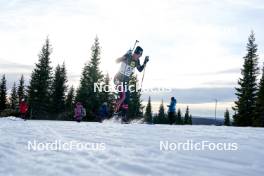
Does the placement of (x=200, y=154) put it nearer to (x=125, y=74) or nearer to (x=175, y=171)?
(x=175, y=171)

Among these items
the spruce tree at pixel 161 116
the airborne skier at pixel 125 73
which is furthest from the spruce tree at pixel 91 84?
the spruce tree at pixel 161 116

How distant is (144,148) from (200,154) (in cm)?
89

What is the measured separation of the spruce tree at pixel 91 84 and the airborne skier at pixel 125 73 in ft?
105

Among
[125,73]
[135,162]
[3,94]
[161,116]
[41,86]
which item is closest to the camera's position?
[135,162]

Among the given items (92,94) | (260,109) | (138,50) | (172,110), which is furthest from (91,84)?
(138,50)

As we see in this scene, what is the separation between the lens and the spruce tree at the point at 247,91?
47.6 m

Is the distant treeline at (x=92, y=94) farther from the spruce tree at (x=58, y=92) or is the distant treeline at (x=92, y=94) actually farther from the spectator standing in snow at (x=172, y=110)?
the spectator standing in snow at (x=172, y=110)

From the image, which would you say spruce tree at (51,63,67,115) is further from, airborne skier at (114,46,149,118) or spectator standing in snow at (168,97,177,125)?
airborne skier at (114,46,149,118)

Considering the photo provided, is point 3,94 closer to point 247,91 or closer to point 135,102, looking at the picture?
point 135,102

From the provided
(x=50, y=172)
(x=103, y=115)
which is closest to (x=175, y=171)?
(x=50, y=172)

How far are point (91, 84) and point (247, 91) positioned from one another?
2080 cm
